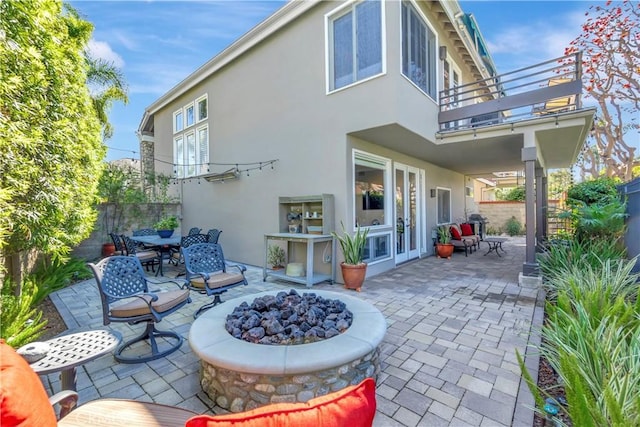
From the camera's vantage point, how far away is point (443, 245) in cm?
863

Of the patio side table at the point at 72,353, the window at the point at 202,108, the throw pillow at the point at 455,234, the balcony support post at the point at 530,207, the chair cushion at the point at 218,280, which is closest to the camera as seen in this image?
the patio side table at the point at 72,353

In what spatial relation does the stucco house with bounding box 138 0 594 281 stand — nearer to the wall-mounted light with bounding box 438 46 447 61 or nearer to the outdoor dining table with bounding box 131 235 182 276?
the wall-mounted light with bounding box 438 46 447 61

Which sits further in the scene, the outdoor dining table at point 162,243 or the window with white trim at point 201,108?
the window with white trim at point 201,108

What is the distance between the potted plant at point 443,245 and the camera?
8617mm

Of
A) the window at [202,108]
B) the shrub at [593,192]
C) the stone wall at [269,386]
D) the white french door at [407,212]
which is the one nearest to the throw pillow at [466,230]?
the white french door at [407,212]

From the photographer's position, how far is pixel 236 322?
2732 millimetres

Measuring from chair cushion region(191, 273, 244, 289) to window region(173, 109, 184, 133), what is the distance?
28.4ft

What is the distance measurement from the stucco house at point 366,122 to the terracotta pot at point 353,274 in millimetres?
652

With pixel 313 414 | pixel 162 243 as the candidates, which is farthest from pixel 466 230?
pixel 313 414

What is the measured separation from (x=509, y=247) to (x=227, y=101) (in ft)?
36.0

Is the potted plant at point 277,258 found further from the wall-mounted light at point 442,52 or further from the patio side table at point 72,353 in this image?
the wall-mounted light at point 442,52

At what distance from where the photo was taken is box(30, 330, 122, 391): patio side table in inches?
71.2

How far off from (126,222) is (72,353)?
823cm

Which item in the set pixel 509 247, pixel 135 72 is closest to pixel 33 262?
pixel 135 72
